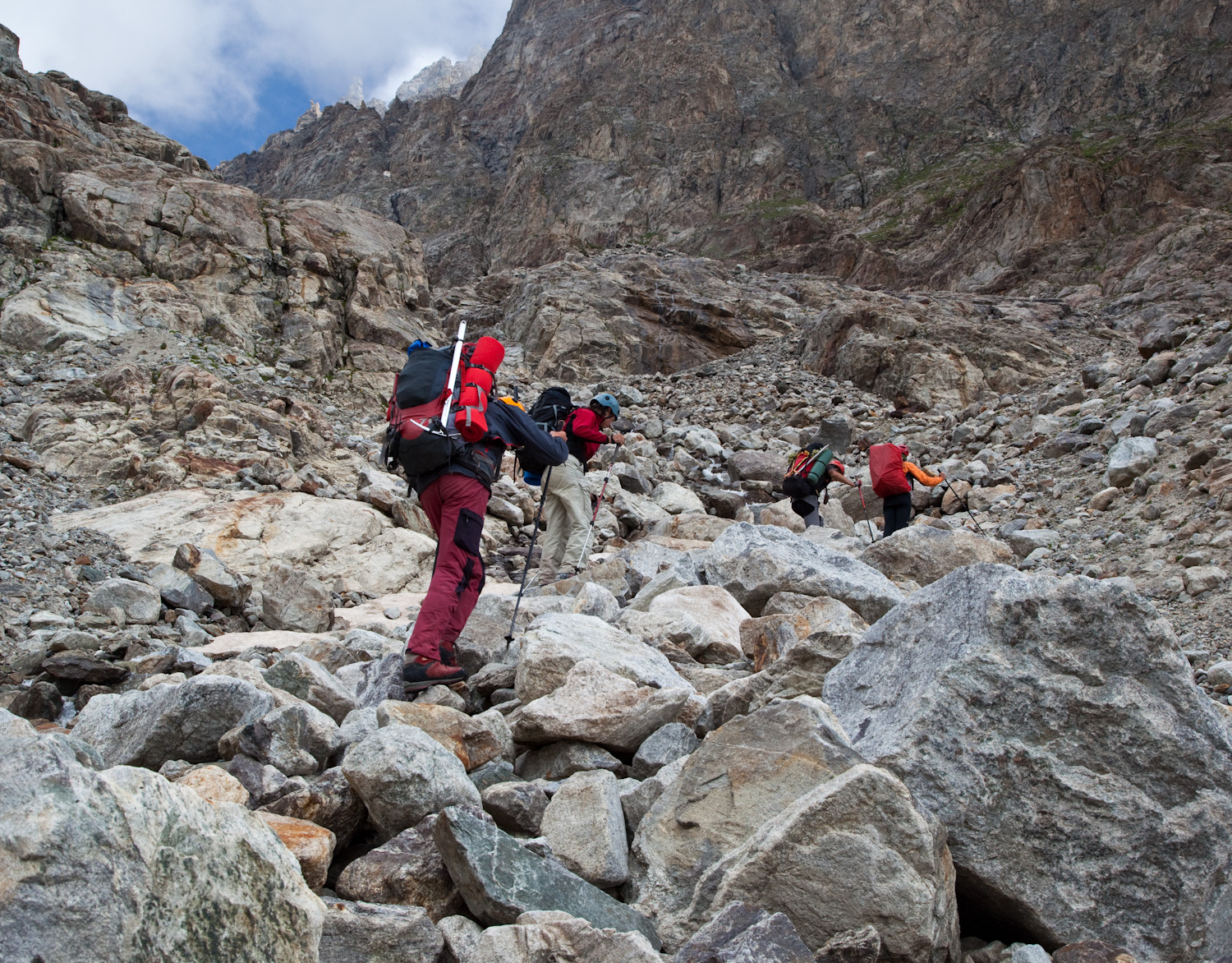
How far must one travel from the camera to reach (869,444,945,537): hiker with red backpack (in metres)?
10.8

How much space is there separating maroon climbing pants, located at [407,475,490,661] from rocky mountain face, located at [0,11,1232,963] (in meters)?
0.34

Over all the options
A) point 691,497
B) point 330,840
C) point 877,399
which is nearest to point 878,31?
point 877,399

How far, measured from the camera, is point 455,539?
→ 491 cm

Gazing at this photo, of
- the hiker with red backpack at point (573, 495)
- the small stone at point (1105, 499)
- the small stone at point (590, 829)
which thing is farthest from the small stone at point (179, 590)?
the small stone at point (1105, 499)

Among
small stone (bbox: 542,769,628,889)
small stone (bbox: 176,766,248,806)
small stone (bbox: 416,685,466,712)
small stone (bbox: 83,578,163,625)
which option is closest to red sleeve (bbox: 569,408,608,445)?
small stone (bbox: 83,578,163,625)

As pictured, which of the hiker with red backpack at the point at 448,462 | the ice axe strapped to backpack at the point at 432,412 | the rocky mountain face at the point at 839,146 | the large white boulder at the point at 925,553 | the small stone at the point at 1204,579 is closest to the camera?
the hiker with red backpack at the point at 448,462

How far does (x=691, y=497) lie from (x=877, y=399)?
483 inches

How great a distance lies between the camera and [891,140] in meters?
71.9

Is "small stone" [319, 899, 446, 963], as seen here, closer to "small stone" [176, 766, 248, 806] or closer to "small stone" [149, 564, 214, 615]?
"small stone" [176, 766, 248, 806]

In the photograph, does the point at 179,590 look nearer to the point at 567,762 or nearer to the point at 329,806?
the point at 567,762

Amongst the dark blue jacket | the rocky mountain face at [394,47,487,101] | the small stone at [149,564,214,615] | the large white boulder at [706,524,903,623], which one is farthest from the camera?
the rocky mountain face at [394,47,487,101]

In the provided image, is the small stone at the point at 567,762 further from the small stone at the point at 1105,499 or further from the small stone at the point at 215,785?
the small stone at the point at 1105,499

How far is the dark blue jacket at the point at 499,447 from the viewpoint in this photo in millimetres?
5074

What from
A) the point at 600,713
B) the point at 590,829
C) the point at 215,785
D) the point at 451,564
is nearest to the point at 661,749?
the point at 600,713
